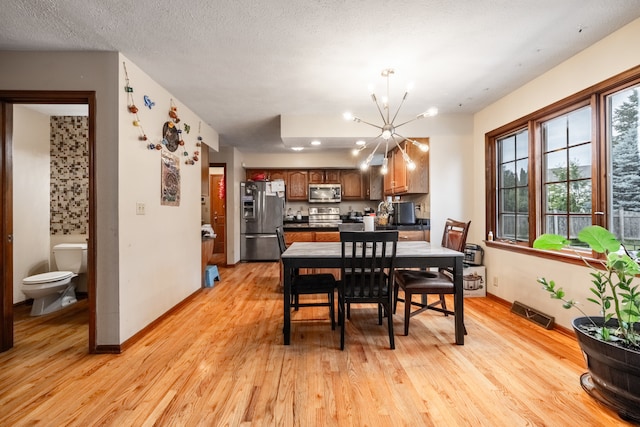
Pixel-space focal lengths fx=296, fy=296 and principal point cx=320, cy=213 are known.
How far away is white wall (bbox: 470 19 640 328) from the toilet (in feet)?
15.5

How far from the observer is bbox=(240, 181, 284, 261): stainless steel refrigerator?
6000 mm

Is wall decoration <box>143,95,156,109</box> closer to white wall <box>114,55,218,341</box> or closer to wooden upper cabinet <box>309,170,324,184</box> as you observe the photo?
white wall <box>114,55,218,341</box>

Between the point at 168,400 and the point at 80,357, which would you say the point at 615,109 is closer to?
the point at 168,400

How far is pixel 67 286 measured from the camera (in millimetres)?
3289

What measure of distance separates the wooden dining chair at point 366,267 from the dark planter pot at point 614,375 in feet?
3.72

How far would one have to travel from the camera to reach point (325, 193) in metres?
6.33

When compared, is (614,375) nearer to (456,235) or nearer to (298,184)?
(456,235)

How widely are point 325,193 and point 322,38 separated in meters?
4.31

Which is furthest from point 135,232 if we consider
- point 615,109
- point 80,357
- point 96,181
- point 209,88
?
point 615,109

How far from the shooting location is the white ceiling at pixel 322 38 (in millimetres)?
1808

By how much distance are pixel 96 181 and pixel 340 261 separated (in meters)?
1.97

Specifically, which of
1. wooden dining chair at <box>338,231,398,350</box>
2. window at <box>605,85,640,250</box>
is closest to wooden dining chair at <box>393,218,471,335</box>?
wooden dining chair at <box>338,231,398,350</box>

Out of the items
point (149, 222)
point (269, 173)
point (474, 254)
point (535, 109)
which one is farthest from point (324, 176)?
point (149, 222)

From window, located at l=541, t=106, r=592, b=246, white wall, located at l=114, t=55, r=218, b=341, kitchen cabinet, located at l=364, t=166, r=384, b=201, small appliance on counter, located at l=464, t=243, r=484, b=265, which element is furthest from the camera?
kitchen cabinet, located at l=364, t=166, r=384, b=201
